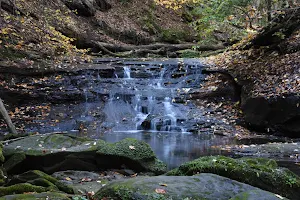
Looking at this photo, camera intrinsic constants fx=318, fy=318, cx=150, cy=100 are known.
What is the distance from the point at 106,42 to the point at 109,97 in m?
8.56

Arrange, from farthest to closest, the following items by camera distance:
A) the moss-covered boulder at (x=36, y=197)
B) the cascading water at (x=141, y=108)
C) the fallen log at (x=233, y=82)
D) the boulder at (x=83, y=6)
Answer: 1. the boulder at (x=83, y=6)
2. the fallen log at (x=233, y=82)
3. the cascading water at (x=141, y=108)
4. the moss-covered boulder at (x=36, y=197)

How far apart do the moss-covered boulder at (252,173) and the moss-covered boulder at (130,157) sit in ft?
6.10

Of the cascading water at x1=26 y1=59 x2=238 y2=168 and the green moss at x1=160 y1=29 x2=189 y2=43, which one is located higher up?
the green moss at x1=160 y1=29 x2=189 y2=43

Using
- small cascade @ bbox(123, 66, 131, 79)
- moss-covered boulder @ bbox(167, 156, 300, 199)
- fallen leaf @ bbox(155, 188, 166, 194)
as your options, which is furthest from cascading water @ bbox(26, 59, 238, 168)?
fallen leaf @ bbox(155, 188, 166, 194)

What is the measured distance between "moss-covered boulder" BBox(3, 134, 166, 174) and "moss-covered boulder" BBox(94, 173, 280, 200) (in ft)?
8.88

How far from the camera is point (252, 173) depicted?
4207 mm

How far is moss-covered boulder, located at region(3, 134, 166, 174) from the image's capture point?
20.1ft

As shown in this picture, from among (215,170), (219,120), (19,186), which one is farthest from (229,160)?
(219,120)

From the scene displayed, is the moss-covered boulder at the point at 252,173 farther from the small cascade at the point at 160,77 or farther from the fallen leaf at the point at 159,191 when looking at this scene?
the small cascade at the point at 160,77

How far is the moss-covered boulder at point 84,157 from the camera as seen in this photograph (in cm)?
613

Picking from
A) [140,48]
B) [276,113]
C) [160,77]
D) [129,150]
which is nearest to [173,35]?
[140,48]

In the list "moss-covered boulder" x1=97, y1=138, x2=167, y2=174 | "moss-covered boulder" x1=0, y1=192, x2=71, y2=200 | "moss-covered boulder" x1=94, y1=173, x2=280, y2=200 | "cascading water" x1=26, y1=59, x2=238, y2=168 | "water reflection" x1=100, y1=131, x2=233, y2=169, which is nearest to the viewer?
"moss-covered boulder" x1=0, y1=192, x2=71, y2=200

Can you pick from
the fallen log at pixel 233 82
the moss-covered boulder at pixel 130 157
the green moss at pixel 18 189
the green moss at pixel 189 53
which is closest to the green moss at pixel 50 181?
the green moss at pixel 18 189

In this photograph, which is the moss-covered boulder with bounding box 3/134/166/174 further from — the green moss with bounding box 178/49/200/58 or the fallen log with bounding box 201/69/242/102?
the green moss with bounding box 178/49/200/58
